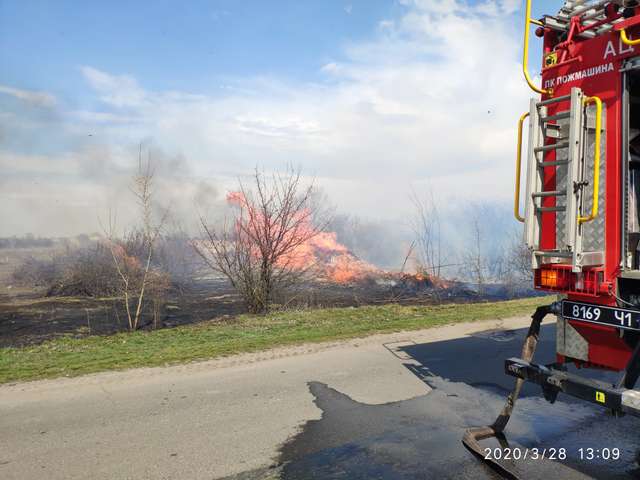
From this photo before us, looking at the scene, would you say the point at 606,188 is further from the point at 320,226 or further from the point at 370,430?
the point at 320,226

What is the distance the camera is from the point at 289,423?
16.3 feet

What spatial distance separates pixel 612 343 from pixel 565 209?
1.20 m

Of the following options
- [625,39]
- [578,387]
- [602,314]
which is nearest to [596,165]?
[625,39]

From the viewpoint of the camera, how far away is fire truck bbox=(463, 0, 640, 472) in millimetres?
3711

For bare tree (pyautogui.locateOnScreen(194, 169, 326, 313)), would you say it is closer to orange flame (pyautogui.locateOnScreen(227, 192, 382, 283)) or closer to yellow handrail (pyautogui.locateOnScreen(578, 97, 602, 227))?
orange flame (pyautogui.locateOnScreen(227, 192, 382, 283))

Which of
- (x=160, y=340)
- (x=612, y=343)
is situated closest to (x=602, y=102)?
(x=612, y=343)

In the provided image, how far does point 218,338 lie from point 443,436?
5817 mm

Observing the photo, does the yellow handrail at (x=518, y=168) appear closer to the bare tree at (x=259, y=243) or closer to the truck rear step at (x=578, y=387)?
the truck rear step at (x=578, y=387)

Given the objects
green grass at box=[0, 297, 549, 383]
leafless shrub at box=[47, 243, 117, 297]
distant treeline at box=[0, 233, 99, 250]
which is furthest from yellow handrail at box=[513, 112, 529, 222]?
distant treeline at box=[0, 233, 99, 250]

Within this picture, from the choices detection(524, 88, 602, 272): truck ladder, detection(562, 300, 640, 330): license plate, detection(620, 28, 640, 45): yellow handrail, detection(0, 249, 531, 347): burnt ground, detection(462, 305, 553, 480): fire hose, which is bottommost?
detection(0, 249, 531, 347): burnt ground

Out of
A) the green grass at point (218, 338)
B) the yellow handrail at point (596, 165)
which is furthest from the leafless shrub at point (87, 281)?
the yellow handrail at point (596, 165)

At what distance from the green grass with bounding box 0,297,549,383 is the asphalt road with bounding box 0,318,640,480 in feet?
2.31

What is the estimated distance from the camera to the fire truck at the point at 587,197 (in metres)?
3.71

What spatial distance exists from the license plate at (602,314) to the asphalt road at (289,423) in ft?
3.97
